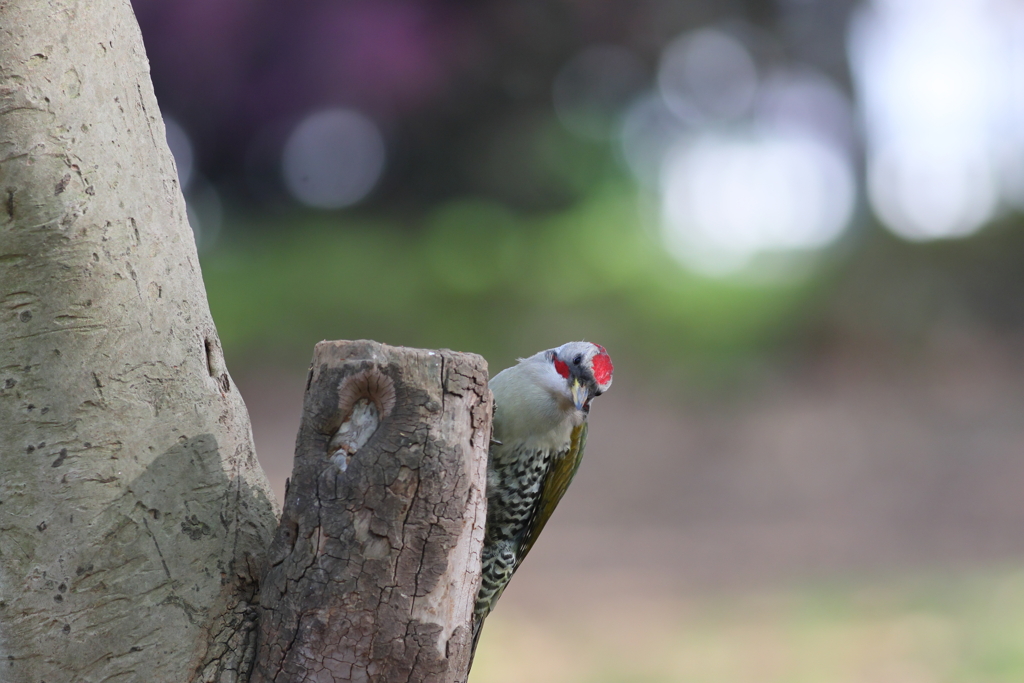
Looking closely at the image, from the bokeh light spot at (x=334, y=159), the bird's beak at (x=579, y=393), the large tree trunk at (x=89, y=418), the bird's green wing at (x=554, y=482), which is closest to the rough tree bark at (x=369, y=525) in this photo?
the large tree trunk at (x=89, y=418)

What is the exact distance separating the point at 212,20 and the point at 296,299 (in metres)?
3.28

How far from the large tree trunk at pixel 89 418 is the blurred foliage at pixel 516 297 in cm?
813

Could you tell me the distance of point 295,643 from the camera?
162 centimetres

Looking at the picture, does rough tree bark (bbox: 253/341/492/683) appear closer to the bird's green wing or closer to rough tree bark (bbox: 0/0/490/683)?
rough tree bark (bbox: 0/0/490/683)

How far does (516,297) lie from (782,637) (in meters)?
5.60

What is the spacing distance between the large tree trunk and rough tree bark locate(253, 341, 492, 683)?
0.14m

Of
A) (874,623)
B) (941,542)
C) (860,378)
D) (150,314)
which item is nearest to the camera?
(150,314)

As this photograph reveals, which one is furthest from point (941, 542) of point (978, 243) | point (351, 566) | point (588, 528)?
point (351, 566)

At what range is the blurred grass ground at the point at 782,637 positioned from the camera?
16.3 ft

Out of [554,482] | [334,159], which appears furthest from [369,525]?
[334,159]

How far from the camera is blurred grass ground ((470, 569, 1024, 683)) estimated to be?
497cm

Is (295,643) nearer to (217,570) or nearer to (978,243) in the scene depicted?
(217,570)

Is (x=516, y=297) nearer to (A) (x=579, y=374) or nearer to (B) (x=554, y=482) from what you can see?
(B) (x=554, y=482)

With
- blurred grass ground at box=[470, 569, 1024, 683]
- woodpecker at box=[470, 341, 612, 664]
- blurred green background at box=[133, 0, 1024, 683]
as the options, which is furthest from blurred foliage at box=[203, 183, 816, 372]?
woodpecker at box=[470, 341, 612, 664]
